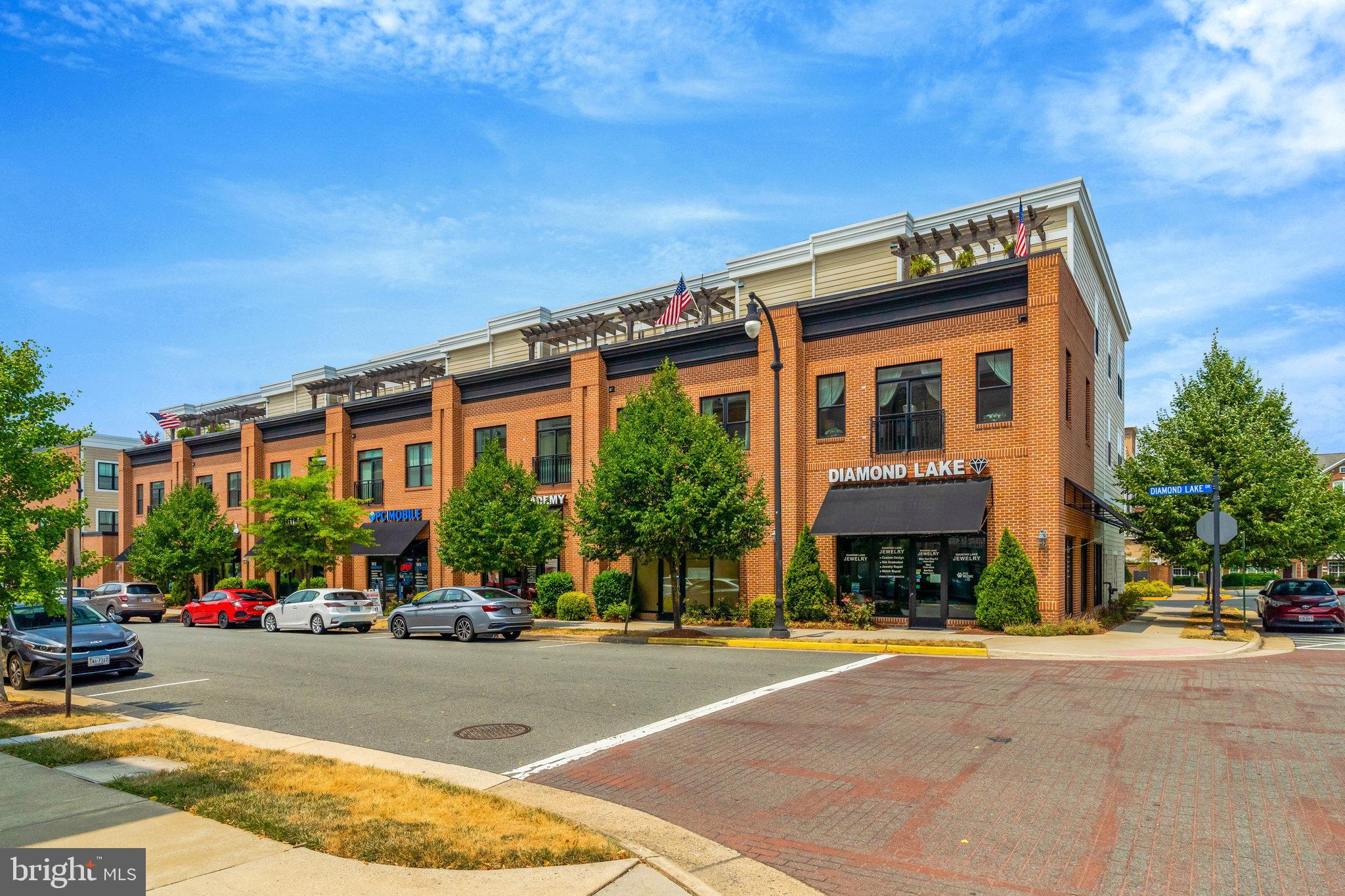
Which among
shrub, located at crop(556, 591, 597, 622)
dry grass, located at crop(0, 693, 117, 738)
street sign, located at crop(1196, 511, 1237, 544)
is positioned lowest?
shrub, located at crop(556, 591, 597, 622)

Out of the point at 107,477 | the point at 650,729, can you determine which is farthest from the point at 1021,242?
the point at 107,477

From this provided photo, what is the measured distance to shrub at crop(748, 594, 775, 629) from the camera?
24328mm

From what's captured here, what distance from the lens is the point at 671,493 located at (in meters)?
22.3

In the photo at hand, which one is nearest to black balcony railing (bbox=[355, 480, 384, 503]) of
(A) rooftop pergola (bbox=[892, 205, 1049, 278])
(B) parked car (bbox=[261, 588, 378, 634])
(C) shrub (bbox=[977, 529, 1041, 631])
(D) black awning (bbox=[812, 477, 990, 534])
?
(B) parked car (bbox=[261, 588, 378, 634])

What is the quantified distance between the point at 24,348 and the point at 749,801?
12803mm

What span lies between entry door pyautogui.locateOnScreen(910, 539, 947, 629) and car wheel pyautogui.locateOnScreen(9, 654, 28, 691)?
2007cm

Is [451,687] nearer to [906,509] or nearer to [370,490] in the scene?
[906,509]

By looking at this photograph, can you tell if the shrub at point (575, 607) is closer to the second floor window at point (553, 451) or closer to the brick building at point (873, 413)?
the brick building at point (873, 413)

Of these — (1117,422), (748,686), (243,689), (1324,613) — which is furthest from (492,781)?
(1117,422)

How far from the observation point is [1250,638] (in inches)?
842

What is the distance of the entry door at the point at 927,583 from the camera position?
23125 mm

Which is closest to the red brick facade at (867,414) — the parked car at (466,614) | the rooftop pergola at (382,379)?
the rooftop pergola at (382,379)

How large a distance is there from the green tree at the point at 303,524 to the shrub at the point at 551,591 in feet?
30.9

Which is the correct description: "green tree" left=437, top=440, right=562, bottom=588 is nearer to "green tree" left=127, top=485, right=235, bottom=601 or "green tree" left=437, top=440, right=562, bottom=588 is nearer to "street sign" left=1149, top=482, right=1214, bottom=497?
"street sign" left=1149, top=482, right=1214, bottom=497
